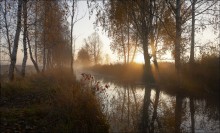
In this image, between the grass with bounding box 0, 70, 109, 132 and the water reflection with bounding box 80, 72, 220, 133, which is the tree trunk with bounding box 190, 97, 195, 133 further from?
the grass with bounding box 0, 70, 109, 132

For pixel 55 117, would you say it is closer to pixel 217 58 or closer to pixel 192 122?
pixel 192 122

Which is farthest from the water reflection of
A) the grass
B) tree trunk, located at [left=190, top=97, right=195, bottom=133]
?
the grass

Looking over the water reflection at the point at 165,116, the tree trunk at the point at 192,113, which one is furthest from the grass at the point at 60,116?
the tree trunk at the point at 192,113

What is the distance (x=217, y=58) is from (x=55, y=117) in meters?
11.5

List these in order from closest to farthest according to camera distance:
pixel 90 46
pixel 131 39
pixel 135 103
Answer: pixel 135 103, pixel 131 39, pixel 90 46

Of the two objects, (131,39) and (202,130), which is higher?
(131,39)

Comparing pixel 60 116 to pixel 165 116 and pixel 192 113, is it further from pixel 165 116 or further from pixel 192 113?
pixel 192 113

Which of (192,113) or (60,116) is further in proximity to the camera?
(192,113)

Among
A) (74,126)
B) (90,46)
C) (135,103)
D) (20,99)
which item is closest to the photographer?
(74,126)

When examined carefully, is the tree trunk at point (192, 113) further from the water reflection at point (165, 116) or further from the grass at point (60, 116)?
the grass at point (60, 116)

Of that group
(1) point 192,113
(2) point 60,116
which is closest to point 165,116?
(1) point 192,113

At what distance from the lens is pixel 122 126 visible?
9492mm

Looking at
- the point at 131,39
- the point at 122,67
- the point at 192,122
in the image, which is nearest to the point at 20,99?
A: the point at 192,122

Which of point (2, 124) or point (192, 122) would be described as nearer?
point (2, 124)
